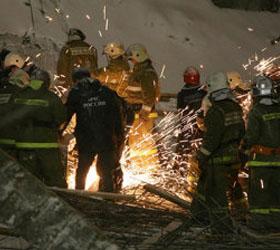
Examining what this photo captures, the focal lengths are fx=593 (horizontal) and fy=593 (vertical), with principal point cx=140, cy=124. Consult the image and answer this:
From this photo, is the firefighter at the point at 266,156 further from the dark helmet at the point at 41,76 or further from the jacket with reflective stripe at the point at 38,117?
the dark helmet at the point at 41,76

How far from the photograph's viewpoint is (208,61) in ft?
70.3

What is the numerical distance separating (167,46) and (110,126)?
13.4 metres

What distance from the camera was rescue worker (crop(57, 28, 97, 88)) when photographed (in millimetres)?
9820

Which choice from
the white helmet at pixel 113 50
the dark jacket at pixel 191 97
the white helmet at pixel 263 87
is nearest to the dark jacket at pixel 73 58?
the white helmet at pixel 113 50

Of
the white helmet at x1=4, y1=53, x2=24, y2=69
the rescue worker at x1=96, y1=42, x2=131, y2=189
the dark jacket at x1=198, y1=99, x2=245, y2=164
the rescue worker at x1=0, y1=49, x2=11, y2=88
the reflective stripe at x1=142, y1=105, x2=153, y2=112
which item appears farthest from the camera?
the reflective stripe at x1=142, y1=105, x2=153, y2=112

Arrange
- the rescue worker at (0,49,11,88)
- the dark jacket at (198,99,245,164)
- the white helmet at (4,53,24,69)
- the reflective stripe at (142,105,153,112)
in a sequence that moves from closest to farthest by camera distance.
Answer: the dark jacket at (198,99,245,164), the rescue worker at (0,49,11,88), the white helmet at (4,53,24,69), the reflective stripe at (142,105,153,112)

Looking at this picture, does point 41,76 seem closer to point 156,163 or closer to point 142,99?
point 142,99

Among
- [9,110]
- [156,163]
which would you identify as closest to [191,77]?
[156,163]

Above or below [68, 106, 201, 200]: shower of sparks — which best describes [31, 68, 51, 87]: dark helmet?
above

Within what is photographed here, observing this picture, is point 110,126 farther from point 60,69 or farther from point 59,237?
point 59,237

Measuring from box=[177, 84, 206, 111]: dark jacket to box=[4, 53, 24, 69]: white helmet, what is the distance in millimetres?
2833

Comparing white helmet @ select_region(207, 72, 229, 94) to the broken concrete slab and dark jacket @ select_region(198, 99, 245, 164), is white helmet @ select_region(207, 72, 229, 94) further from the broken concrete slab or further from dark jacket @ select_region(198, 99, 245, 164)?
the broken concrete slab

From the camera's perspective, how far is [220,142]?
23.7 ft

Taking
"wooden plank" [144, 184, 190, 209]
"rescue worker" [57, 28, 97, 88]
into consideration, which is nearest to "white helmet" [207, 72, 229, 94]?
"wooden plank" [144, 184, 190, 209]
